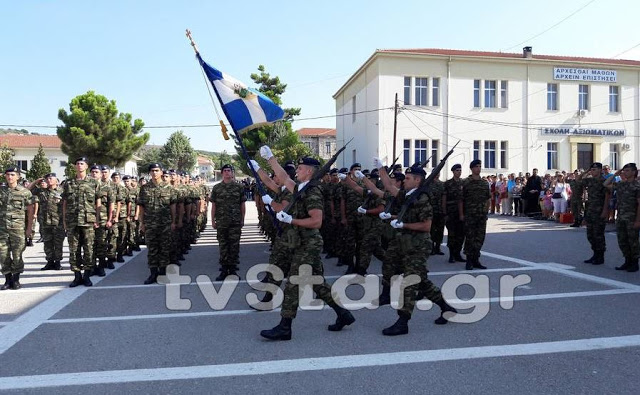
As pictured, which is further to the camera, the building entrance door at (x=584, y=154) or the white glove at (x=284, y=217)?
the building entrance door at (x=584, y=154)

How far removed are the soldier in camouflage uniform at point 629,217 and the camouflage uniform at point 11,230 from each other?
9779 millimetres

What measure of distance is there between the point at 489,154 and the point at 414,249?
27.7m

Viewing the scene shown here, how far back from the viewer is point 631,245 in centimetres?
825

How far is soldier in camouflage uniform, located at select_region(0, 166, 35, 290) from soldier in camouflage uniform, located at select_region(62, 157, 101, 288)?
0.65 m

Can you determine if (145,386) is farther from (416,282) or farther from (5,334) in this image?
(416,282)

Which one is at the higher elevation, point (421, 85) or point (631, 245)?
point (421, 85)

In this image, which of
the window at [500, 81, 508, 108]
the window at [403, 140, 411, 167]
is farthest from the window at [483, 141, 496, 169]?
the window at [403, 140, 411, 167]

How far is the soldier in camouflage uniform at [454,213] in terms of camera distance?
950 cm

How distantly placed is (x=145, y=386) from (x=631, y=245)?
799cm

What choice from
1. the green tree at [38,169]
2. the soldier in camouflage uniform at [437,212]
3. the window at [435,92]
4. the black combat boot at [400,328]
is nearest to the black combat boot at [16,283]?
the black combat boot at [400,328]

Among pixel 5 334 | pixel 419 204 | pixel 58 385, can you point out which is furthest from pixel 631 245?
pixel 5 334

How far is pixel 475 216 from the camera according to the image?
28.9 ft

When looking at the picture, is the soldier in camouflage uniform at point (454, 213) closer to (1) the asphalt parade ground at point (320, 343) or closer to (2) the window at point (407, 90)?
(1) the asphalt parade ground at point (320, 343)

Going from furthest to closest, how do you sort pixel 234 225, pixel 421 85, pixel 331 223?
pixel 421 85, pixel 331 223, pixel 234 225
